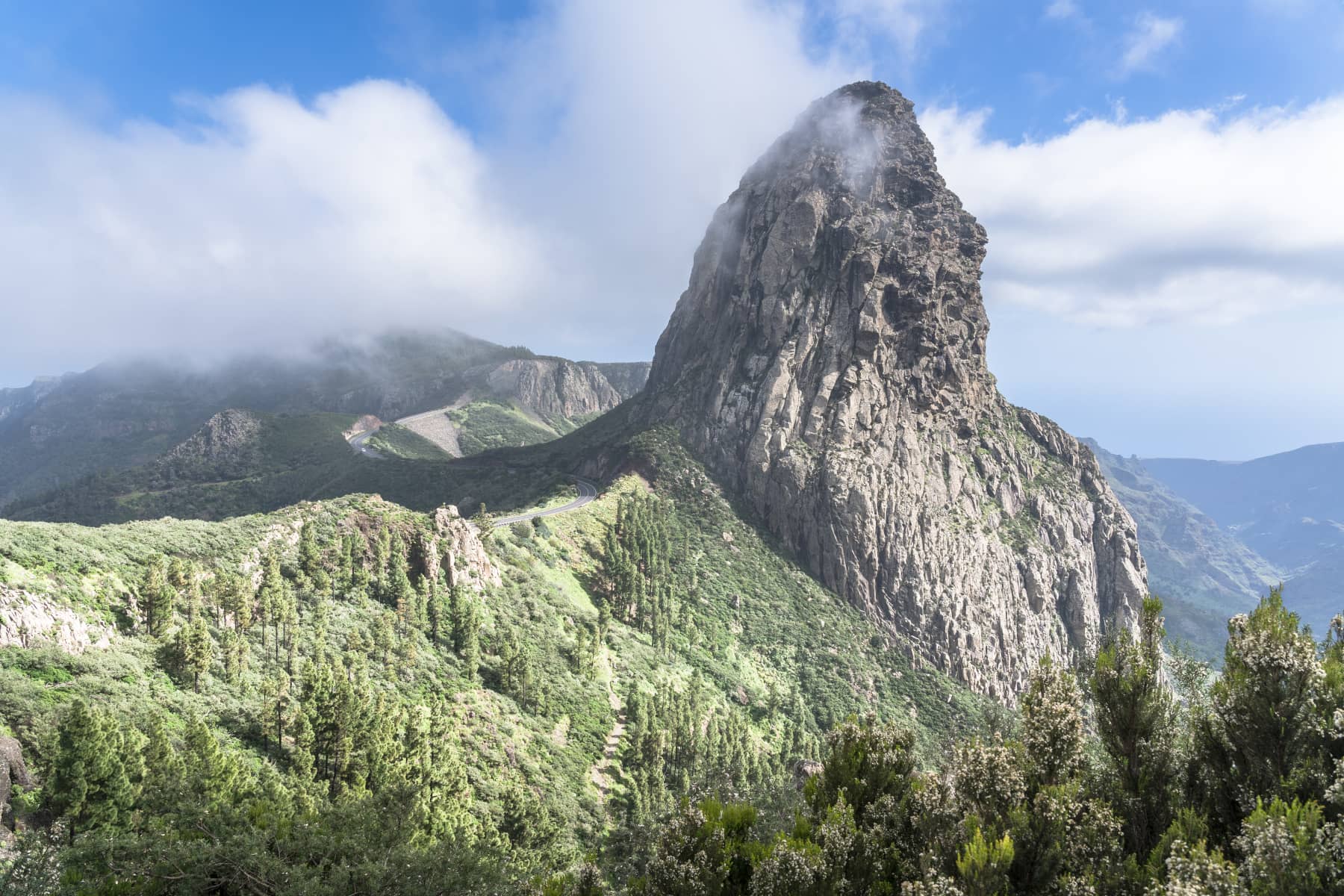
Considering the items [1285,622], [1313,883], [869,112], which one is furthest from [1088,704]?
[869,112]

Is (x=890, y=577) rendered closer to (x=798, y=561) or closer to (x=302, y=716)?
(x=798, y=561)

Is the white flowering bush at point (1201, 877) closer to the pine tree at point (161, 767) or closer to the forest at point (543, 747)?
the forest at point (543, 747)

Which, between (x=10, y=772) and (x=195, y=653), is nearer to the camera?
(x=10, y=772)

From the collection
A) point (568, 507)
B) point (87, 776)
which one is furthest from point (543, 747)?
point (568, 507)

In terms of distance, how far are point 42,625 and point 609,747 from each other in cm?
4473

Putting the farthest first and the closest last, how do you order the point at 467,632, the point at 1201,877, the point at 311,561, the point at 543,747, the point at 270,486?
the point at 270,486, the point at 467,632, the point at 311,561, the point at 543,747, the point at 1201,877

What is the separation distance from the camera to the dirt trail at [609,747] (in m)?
54.8

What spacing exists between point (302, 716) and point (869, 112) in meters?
173

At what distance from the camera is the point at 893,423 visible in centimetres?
12769

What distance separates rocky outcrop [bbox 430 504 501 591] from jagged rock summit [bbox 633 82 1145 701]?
69877mm

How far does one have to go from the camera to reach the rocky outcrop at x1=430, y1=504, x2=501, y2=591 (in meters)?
63.5

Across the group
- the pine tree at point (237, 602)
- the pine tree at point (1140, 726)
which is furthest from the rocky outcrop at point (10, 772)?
the pine tree at point (1140, 726)

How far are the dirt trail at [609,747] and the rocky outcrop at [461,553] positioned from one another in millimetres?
18166

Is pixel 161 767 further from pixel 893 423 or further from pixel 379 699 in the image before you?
pixel 893 423
